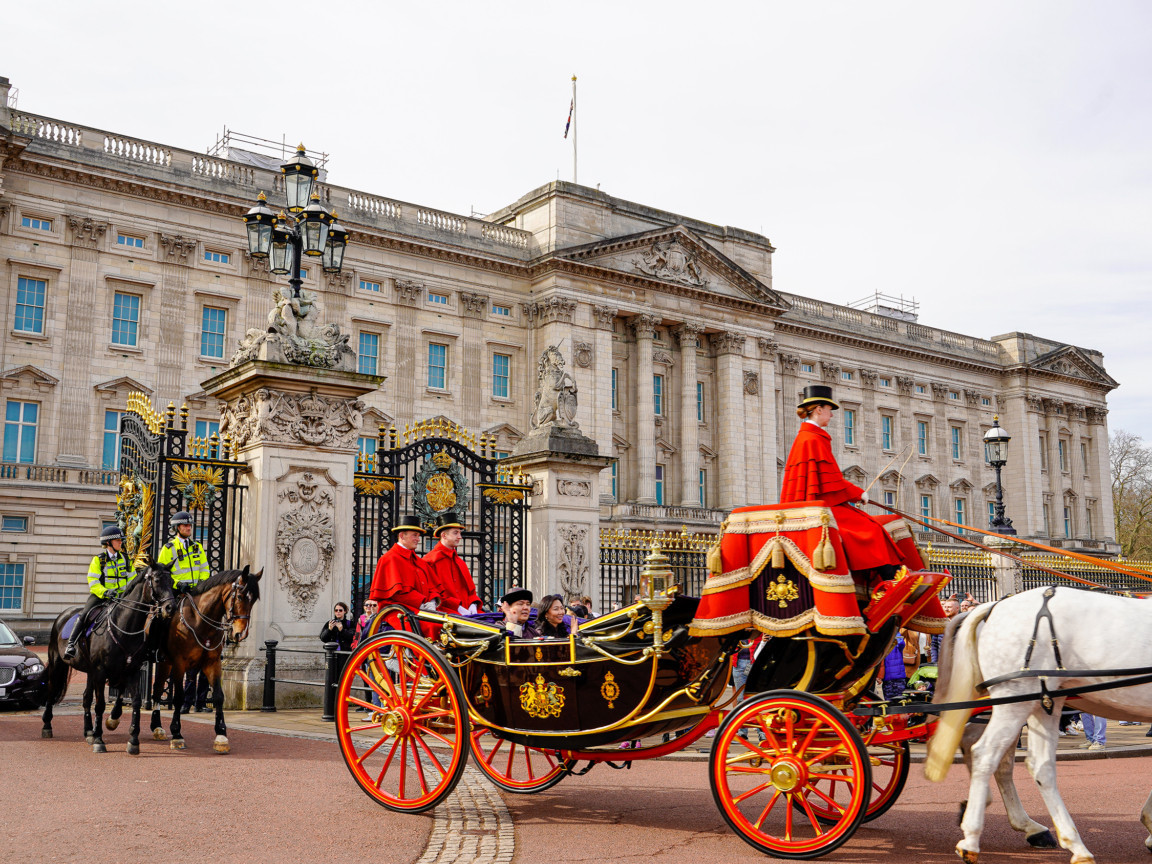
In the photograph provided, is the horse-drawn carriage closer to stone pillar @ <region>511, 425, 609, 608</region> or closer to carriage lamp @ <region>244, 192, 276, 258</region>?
stone pillar @ <region>511, 425, 609, 608</region>

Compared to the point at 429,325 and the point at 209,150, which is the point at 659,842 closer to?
the point at 429,325

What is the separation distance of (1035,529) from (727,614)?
6068 cm

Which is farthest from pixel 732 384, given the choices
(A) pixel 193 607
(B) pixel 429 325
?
(A) pixel 193 607

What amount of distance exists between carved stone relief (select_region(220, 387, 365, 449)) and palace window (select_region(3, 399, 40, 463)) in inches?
923

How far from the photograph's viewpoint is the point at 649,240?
154ft

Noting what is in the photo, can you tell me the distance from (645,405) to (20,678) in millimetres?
34328

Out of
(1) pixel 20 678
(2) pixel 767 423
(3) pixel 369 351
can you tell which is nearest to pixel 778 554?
(1) pixel 20 678

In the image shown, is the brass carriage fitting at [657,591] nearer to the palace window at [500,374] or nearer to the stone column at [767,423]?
the palace window at [500,374]

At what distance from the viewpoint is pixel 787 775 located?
234 inches

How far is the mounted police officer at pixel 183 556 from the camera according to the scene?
10.9 m

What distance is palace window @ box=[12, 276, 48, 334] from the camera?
3350cm

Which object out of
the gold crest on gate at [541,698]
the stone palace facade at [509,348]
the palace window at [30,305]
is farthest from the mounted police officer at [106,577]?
the palace window at [30,305]

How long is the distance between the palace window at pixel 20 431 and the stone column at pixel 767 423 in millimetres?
29511

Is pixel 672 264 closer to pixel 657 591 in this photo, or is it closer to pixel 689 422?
pixel 689 422
